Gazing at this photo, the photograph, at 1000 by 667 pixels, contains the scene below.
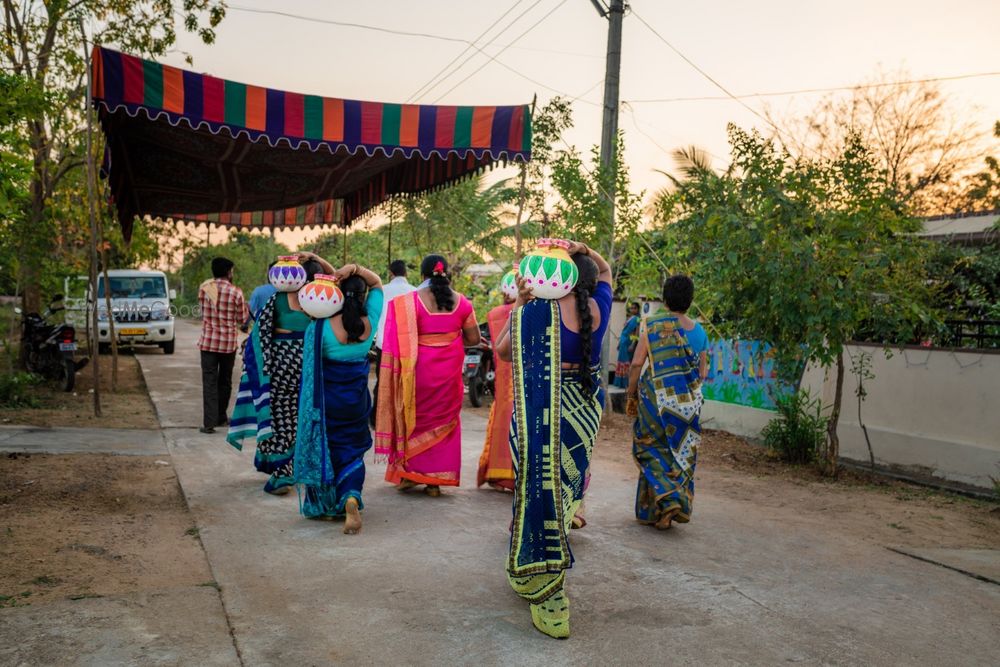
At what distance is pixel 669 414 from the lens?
5188 millimetres

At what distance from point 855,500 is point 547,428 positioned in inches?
163

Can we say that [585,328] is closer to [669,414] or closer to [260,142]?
[669,414]

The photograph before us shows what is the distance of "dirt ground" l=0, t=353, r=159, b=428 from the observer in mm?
8375

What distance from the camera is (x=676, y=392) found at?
5211 millimetres

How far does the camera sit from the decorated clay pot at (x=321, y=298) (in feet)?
16.5

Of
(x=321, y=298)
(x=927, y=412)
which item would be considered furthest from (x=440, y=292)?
(x=927, y=412)

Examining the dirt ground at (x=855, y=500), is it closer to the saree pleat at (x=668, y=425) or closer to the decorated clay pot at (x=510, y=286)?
the saree pleat at (x=668, y=425)

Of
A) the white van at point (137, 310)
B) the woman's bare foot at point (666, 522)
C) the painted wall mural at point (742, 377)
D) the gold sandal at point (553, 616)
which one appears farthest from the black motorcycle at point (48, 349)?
the gold sandal at point (553, 616)

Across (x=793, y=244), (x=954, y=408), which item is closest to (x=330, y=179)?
(x=793, y=244)

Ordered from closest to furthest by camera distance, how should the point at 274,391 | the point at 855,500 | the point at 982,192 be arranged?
1. the point at 274,391
2. the point at 855,500
3. the point at 982,192

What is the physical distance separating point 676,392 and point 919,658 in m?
2.19

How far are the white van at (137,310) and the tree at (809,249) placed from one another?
13779mm

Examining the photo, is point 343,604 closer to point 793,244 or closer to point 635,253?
point 793,244

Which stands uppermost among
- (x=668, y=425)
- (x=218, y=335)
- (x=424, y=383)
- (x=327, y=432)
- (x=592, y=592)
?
(x=218, y=335)
